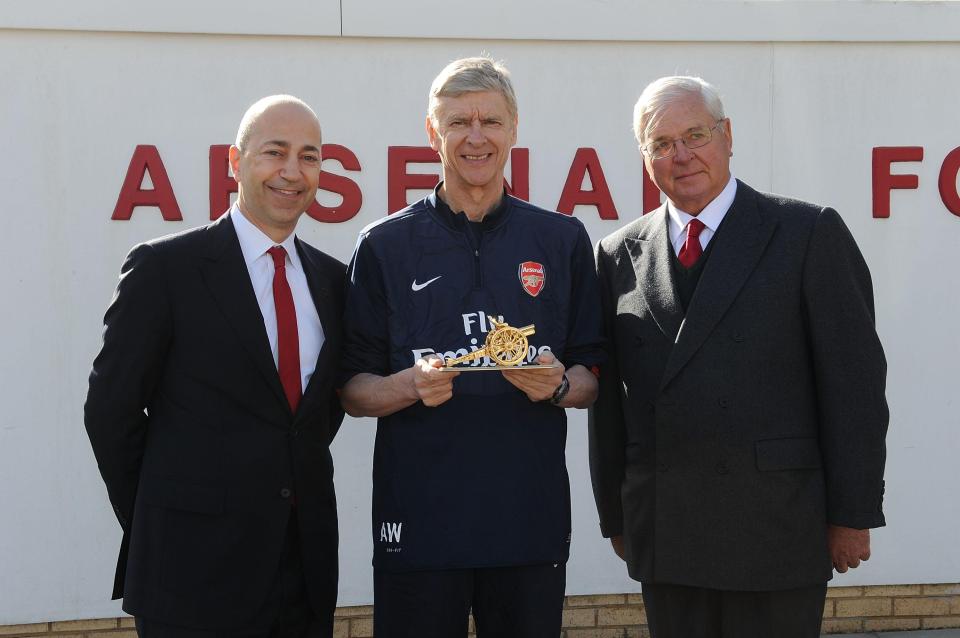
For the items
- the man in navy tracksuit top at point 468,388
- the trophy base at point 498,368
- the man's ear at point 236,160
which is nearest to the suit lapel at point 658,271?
the man in navy tracksuit top at point 468,388

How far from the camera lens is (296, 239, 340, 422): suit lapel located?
3.11 metres

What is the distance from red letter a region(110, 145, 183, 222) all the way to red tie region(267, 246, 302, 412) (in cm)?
188

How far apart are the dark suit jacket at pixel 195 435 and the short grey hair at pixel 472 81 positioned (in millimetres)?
798

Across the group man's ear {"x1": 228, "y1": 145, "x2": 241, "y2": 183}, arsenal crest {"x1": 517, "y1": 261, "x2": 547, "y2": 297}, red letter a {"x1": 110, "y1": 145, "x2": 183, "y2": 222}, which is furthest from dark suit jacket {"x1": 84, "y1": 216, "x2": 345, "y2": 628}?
red letter a {"x1": 110, "y1": 145, "x2": 183, "y2": 222}

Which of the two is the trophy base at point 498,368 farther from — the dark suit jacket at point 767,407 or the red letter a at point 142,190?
the red letter a at point 142,190

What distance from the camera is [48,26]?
469 cm

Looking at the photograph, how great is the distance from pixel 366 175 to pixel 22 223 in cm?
154

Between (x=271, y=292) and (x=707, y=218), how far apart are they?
1332mm

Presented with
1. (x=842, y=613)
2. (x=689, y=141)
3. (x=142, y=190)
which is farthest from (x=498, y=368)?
(x=842, y=613)

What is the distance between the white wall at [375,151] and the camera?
479 cm

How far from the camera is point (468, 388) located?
3041 mm

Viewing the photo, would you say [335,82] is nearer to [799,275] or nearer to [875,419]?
[799,275]

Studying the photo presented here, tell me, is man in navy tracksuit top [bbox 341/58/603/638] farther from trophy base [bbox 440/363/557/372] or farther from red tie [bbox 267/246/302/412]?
red tie [bbox 267/246/302/412]

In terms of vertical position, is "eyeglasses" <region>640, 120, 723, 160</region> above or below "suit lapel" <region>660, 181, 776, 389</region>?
above
